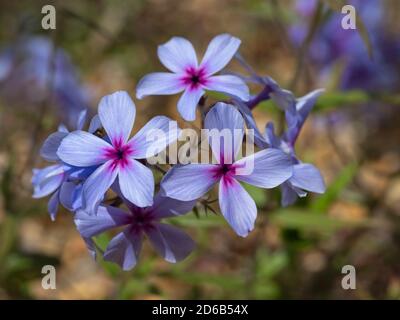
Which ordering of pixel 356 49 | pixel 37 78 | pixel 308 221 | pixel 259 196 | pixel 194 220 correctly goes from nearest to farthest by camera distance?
pixel 194 220
pixel 308 221
pixel 259 196
pixel 356 49
pixel 37 78

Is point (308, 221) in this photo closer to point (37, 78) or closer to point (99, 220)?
point (99, 220)

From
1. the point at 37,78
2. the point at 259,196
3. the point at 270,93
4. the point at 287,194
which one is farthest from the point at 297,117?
the point at 37,78

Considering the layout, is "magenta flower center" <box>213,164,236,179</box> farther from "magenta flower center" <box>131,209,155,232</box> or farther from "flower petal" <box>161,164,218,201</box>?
"magenta flower center" <box>131,209,155,232</box>

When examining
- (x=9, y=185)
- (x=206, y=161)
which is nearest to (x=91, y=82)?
(x=9, y=185)

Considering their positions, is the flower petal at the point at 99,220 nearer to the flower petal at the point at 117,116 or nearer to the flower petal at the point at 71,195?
the flower petal at the point at 71,195

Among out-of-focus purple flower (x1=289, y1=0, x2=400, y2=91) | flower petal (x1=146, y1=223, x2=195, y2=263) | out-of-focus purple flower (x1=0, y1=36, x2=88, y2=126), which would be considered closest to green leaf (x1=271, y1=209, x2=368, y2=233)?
flower petal (x1=146, y1=223, x2=195, y2=263)
